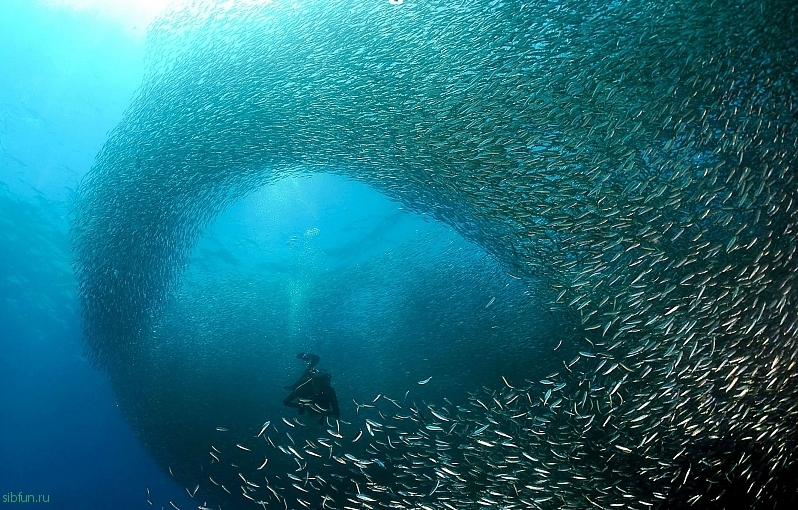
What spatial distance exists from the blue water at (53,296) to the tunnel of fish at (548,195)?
15.1 feet

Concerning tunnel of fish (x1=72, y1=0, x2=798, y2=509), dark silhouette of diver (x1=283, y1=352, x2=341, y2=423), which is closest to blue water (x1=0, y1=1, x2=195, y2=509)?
tunnel of fish (x1=72, y1=0, x2=798, y2=509)

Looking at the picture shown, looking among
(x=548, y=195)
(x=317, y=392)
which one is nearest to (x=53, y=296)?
(x=317, y=392)

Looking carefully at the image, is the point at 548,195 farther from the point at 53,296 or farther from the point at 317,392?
the point at 53,296

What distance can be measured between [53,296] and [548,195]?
69.1 feet

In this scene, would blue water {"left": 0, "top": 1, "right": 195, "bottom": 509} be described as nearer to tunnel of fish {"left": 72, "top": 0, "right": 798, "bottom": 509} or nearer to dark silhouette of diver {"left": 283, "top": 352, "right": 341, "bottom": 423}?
tunnel of fish {"left": 72, "top": 0, "right": 798, "bottom": 509}

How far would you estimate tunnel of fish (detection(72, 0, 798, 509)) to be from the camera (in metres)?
5.45

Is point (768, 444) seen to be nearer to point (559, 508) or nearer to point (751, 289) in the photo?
point (751, 289)

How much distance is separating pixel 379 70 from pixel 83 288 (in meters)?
12.0

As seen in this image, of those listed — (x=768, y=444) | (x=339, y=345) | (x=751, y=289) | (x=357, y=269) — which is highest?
(x=751, y=289)

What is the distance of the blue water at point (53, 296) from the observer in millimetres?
13828

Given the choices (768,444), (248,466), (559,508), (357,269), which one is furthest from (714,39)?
(357,269)

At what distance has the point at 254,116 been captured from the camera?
995 centimetres

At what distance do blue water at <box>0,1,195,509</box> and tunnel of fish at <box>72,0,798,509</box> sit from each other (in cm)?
461

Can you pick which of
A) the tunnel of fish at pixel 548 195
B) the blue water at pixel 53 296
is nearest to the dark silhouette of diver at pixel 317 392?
the tunnel of fish at pixel 548 195
